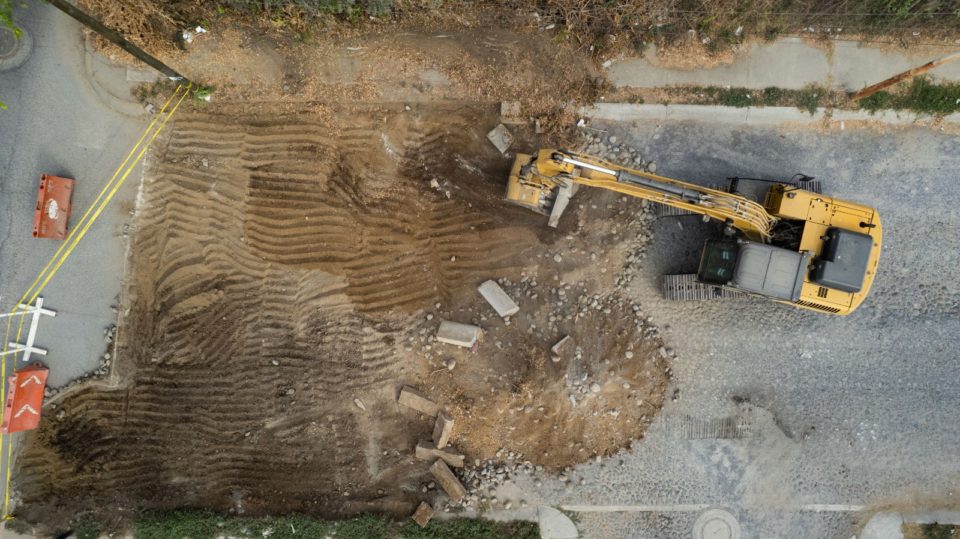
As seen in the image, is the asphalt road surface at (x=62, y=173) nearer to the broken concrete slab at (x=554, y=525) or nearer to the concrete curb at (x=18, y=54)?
the concrete curb at (x=18, y=54)

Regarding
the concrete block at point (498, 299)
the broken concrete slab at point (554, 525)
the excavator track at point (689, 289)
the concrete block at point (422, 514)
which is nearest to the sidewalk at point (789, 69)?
the excavator track at point (689, 289)

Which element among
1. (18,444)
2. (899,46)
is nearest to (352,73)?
(18,444)

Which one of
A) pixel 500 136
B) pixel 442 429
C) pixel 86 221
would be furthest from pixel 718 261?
pixel 86 221

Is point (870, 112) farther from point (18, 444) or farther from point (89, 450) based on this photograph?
point (18, 444)

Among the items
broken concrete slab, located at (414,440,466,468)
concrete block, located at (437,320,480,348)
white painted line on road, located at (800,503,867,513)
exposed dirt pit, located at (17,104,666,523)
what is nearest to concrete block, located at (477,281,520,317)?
exposed dirt pit, located at (17,104,666,523)

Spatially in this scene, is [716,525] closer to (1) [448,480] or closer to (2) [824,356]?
(2) [824,356]

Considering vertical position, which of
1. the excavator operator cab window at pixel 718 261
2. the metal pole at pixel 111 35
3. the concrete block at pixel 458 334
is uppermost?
the metal pole at pixel 111 35
